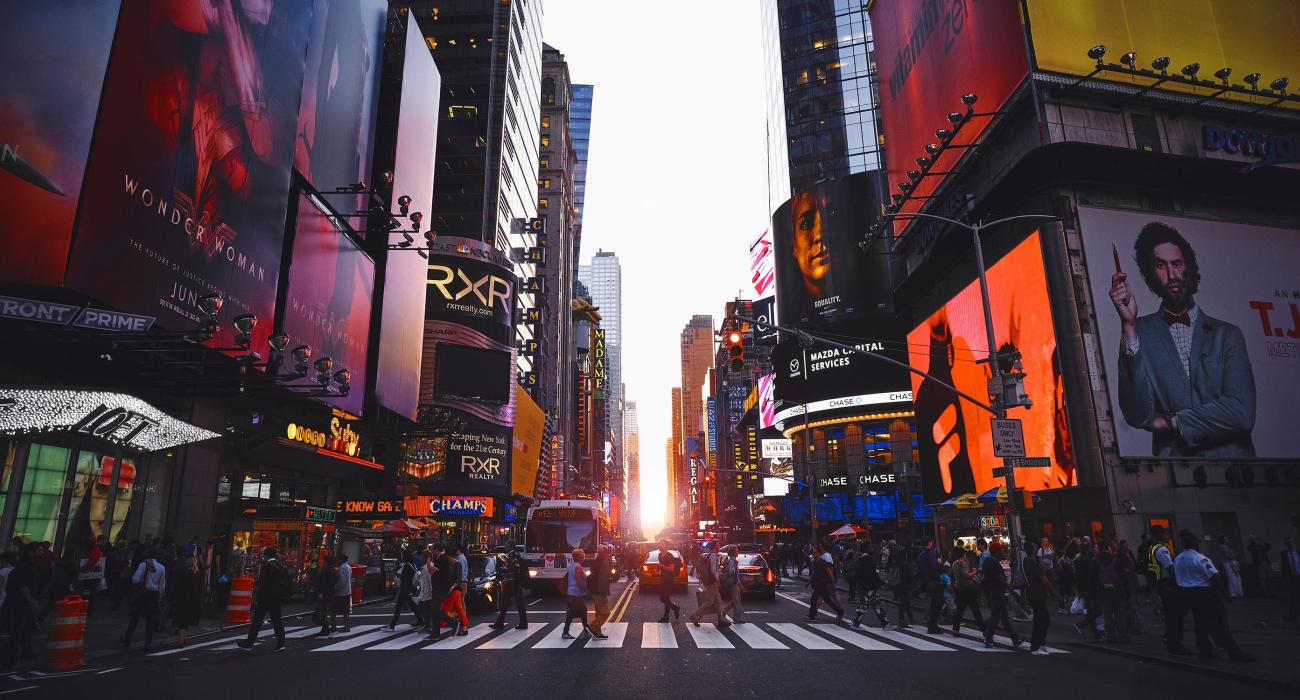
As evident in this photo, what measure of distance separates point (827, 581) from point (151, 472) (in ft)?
68.5

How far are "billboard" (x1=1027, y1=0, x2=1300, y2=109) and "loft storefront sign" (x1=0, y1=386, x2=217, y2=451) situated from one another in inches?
1345

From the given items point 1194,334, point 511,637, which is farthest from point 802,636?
point 1194,334

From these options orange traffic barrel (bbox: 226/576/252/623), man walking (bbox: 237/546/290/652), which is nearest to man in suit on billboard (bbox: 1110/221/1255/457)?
man walking (bbox: 237/546/290/652)

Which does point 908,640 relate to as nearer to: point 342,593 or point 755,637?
point 755,637

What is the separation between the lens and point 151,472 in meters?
21.3

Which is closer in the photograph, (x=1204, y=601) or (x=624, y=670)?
(x=624, y=670)

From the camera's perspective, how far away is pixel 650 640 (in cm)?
1339

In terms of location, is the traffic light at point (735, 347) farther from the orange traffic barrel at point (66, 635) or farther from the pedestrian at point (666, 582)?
the orange traffic barrel at point (66, 635)

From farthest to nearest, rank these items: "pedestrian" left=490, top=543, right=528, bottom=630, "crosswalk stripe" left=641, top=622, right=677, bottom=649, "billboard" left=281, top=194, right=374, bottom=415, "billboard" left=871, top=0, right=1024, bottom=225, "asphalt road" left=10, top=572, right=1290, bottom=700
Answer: "billboard" left=871, top=0, right=1024, bottom=225
"billboard" left=281, top=194, right=374, bottom=415
"pedestrian" left=490, top=543, right=528, bottom=630
"crosswalk stripe" left=641, top=622, right=677, bottom=649
"asphalt road" left=10, top=572, right=1290, bottom=700

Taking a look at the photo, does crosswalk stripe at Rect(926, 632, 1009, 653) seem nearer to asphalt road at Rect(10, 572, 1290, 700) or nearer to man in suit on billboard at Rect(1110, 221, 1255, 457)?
asphalt road at Rect(10, 572, 1290, 700)

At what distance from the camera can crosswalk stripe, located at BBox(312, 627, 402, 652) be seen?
41.4ft

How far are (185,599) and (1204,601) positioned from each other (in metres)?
18.1

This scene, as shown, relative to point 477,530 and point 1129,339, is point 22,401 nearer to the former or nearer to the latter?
point 1129,339

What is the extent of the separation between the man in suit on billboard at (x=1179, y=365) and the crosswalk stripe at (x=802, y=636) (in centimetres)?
1698
